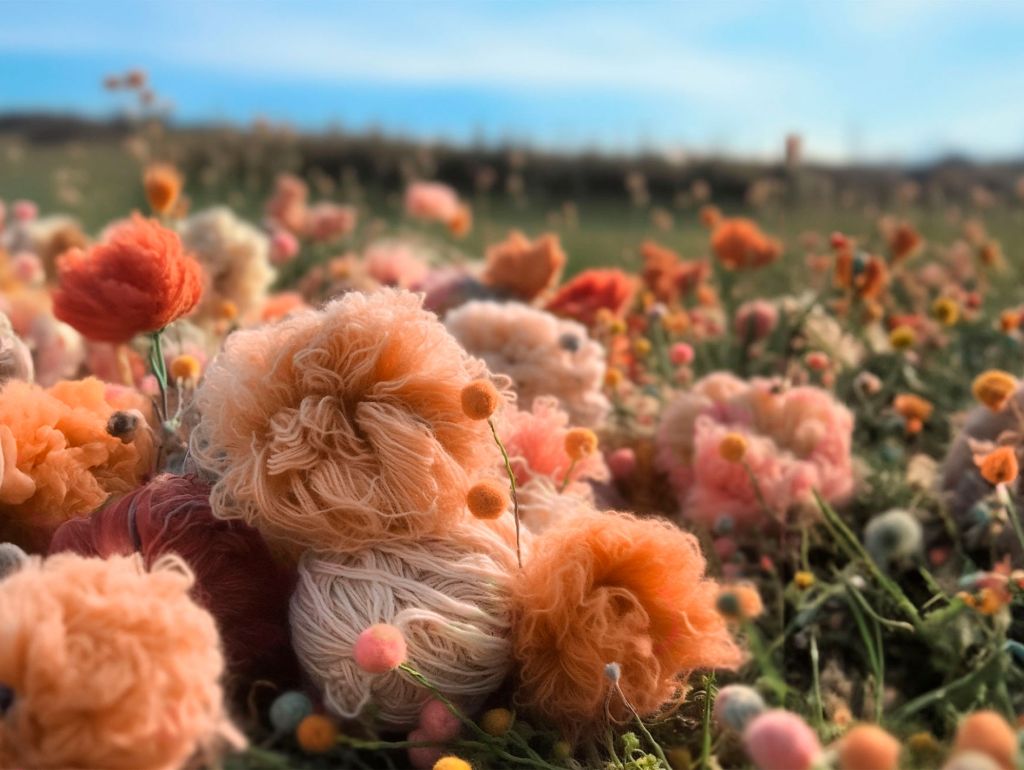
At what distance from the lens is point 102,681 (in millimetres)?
820

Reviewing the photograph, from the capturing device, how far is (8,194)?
6957 millimetres

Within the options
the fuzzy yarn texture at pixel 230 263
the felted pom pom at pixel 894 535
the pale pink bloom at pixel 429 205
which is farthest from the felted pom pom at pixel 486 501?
the pale pink bloom at pixel 429 205

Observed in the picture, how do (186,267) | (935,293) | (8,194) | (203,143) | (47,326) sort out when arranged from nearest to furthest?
1. (186,267)
2. (47,326)
3. (935,293)
4. (8,194)
5. (203,143)

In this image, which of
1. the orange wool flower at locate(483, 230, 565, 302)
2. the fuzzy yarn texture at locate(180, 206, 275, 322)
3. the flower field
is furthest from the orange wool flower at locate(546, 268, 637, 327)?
the fuzzy yarn texture at locate(180, 206, 275, 322)

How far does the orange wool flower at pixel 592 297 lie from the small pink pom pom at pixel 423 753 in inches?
50.7

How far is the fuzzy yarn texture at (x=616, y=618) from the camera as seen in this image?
112cm

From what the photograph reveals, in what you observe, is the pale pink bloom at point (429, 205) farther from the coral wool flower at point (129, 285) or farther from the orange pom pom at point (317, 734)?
the orange pom pom at point (317, 734)

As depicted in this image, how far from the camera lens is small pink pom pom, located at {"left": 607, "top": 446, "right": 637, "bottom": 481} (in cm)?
179

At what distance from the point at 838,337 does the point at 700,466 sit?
881 millimetres

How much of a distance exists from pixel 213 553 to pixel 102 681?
0.34 m

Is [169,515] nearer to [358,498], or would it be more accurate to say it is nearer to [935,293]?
[358,498]

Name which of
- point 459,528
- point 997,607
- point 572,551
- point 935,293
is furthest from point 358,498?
point 935,293

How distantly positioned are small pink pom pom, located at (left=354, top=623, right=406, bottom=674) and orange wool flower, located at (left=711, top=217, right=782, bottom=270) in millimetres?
1849

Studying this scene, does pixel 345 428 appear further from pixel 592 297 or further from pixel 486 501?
pixel 592 297
